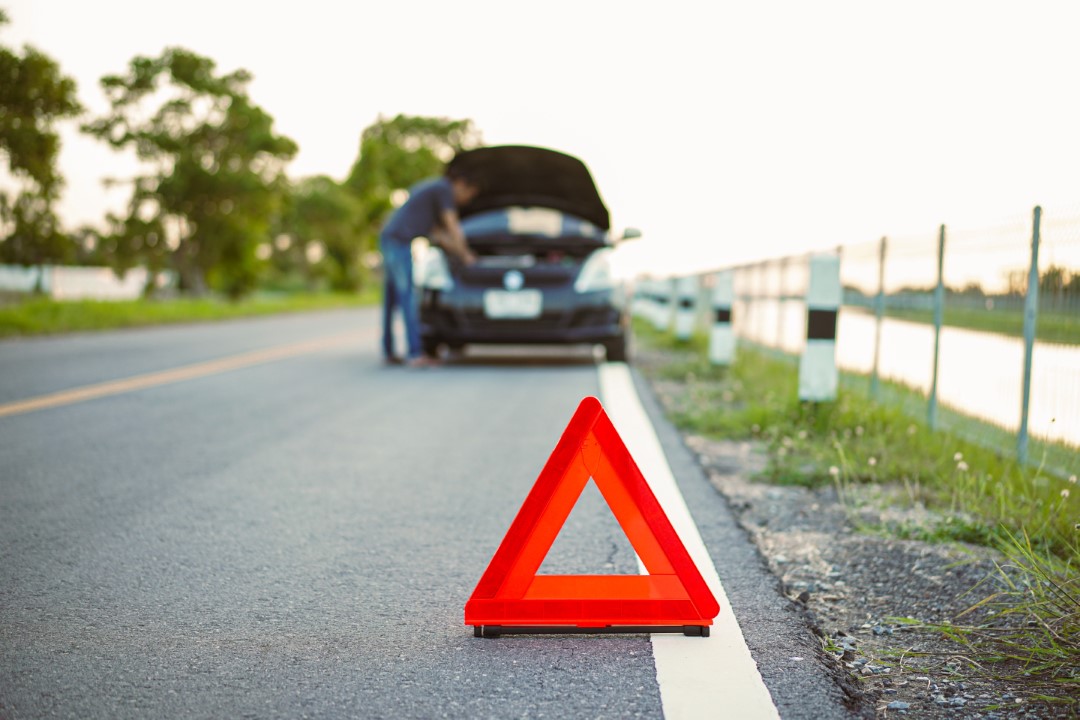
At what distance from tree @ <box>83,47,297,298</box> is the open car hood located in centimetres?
3099

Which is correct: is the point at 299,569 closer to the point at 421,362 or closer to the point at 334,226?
the point at 421,362

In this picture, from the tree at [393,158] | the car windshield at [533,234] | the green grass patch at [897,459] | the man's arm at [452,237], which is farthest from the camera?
the tree at [393,158]

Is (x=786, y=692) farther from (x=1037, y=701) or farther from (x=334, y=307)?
(x=334, y=307)

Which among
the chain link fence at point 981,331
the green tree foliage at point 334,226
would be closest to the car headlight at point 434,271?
the chain link fence at point 981,331

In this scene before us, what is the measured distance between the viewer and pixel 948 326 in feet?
18.6

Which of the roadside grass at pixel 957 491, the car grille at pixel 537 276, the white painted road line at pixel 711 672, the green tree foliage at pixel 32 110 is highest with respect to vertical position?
the green tree foliage at pixel 32 110

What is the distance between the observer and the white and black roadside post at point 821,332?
19.9 feet

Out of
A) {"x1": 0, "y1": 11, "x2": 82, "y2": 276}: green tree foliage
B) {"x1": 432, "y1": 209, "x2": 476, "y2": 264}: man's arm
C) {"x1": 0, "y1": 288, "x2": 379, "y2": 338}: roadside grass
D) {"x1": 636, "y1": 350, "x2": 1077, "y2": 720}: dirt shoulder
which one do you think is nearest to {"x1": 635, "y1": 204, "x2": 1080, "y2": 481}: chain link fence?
{"x1": 636, "y1": 350, "x2": 1077, "y2": 720}: dirt shoulder

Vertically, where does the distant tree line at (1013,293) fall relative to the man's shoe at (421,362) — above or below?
above

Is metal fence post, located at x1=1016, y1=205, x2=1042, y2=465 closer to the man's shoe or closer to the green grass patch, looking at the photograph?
the green grass patch

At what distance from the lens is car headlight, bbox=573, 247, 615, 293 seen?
1005 cm

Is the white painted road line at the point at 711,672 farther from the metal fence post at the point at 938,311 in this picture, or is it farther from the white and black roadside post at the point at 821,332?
the metal fence post at the point at 938,311

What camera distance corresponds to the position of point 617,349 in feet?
35.5

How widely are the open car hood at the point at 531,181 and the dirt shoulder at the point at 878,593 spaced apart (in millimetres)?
6081
